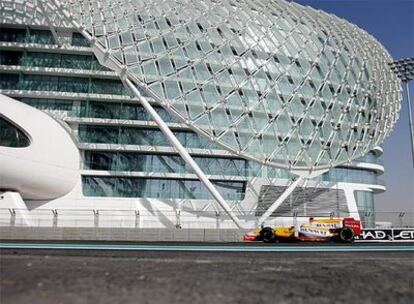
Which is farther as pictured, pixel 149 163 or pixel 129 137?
pixel 129 137

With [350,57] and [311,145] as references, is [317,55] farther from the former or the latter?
[311,145]

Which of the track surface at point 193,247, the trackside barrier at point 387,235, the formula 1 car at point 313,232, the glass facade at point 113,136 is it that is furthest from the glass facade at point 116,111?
the track surface at point 193,247

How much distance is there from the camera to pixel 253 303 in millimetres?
4855

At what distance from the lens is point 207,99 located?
29.7 metres

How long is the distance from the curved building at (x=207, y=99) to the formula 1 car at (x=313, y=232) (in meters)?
6.19

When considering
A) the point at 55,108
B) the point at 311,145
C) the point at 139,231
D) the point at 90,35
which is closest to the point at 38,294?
the point at 139,231

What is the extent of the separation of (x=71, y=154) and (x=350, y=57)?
31.3 metres

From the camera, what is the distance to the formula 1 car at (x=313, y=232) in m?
23.9

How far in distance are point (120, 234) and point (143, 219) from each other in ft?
30.3

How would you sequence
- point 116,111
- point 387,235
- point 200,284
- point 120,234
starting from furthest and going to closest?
point 116,111 < point 387,235 < point 120,234 < point 200,284

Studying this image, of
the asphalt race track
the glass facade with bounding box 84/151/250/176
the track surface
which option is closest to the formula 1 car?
the track surface

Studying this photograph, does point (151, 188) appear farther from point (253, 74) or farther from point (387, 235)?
point (387, 235)

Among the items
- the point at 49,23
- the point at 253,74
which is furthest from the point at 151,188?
the point at 49,23

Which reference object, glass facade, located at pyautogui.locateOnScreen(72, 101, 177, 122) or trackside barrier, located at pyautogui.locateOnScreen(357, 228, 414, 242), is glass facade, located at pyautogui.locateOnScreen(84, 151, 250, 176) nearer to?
glass facade, located at pyautogui.locateOnScreen(72, 101, 177, 122)
